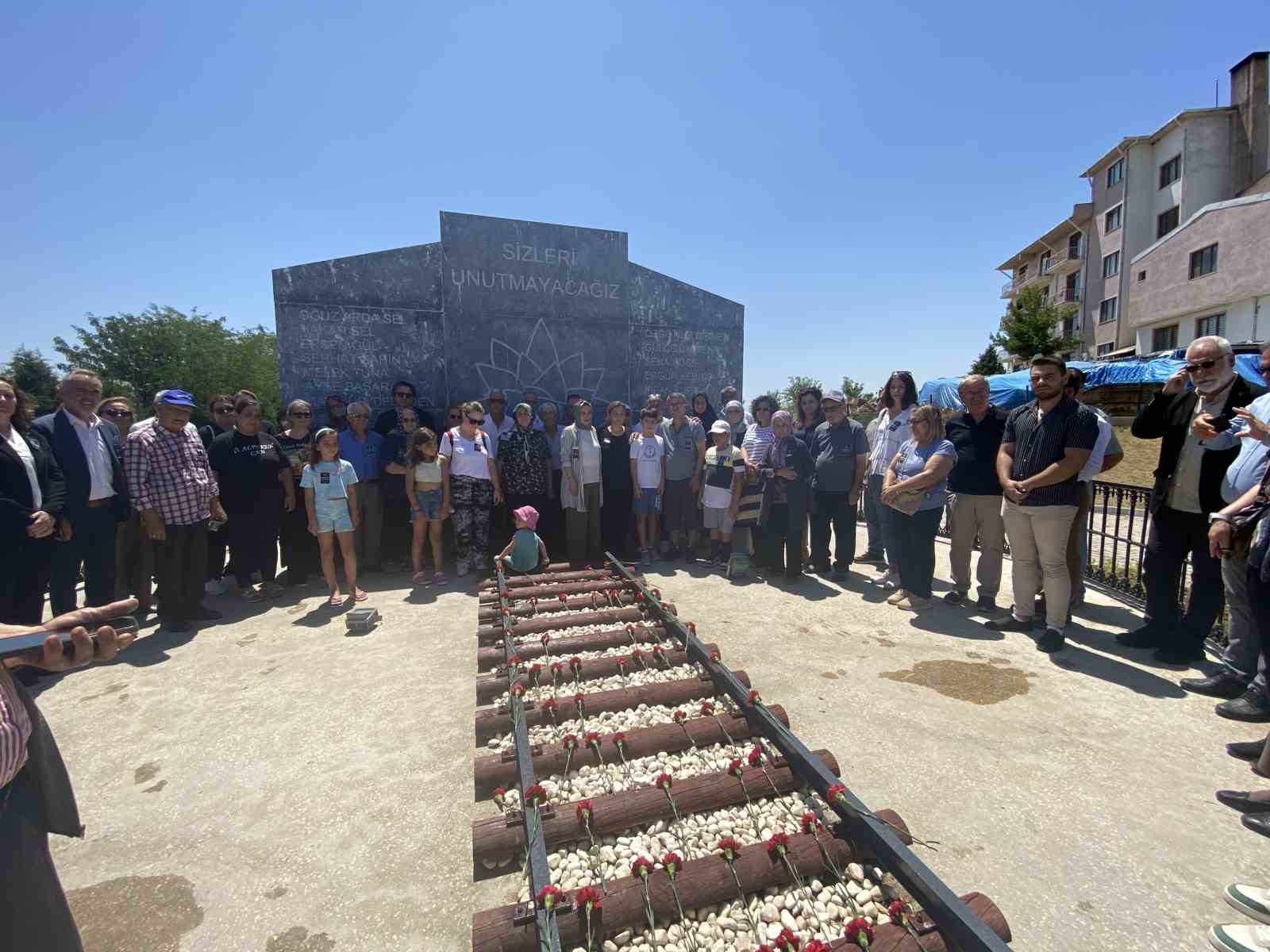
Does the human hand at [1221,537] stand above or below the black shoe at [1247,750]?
above

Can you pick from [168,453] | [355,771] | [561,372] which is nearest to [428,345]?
[561,372]

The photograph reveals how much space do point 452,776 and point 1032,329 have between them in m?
35.8

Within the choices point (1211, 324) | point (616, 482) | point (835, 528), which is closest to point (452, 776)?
point (616, 482)

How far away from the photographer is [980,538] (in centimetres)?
538

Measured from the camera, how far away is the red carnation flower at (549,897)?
1890mm

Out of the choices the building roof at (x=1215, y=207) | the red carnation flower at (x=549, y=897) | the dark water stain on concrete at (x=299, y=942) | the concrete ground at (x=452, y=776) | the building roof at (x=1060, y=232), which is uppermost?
the building roof at (x=1060, y=232)

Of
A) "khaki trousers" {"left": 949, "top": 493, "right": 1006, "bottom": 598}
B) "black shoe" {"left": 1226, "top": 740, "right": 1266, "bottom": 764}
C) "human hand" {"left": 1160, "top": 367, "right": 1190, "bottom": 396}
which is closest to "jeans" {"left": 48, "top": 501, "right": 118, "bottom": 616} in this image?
"khaki trousers" {"left": 949, "top": 493, "right": 1006, "bottom": 598}

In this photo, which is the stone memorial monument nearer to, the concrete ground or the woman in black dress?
the woman in black dress

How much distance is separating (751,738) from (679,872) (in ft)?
3.69

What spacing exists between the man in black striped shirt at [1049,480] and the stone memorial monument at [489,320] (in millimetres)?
6053

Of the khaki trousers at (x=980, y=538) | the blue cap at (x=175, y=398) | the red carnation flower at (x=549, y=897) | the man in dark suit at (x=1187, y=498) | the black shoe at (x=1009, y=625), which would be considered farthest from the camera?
the khaki trousers at (x=980, y=538)

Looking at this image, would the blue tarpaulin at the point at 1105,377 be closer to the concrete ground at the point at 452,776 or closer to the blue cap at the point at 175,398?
the concrete ground at the point at 452,776

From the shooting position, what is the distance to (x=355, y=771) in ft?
9.77

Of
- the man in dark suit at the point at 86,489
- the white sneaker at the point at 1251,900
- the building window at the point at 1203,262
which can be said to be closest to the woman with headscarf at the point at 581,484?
the man in dark suit at the point at 86,489
